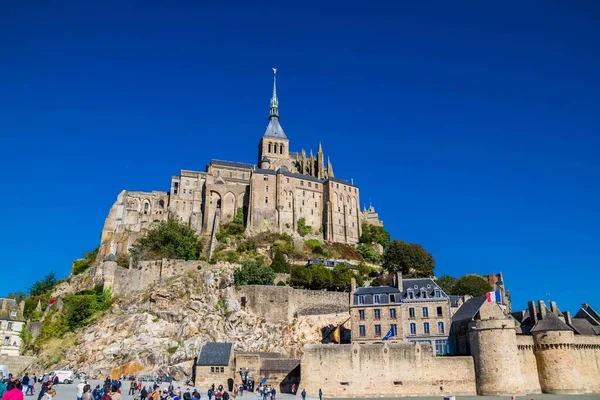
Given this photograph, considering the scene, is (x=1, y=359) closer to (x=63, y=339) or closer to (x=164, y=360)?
(x=63, y=339)

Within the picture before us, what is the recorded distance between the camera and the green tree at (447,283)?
2537 inches

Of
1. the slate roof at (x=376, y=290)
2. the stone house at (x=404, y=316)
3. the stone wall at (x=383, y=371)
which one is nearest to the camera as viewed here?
the stone wall at (x=383, y=371)

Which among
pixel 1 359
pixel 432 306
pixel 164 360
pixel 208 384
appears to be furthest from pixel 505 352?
pixel 1 359

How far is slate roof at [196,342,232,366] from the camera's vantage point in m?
45.5

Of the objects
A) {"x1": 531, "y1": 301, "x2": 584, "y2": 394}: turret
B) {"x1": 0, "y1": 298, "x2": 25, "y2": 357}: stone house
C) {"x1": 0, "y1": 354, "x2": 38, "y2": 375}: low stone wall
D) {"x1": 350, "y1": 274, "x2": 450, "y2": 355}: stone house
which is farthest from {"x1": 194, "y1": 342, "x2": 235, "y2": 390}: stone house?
{"x1": 531, "y1": 301, "x2": 584, "y2": 394}: turret

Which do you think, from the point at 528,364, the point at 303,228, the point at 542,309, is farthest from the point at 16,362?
the point at 542,309

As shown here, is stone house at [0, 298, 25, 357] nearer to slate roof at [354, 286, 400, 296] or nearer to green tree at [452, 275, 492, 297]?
slate roof at [354, 286, 400, 296]

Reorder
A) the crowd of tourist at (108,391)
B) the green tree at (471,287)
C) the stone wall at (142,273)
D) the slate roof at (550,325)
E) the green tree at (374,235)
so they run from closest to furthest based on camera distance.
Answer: the crowd of tourist at (108,391) → the slate roof at (550,325) → the stone wall at (142,273) → the green tree at (471,287) → the green tree at (374,235)

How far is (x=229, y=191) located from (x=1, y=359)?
146 ft

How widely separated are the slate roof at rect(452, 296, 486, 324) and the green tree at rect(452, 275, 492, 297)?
14.6 metres

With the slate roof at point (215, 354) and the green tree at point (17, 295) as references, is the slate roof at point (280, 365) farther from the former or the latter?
the green tree at point (17, 295)

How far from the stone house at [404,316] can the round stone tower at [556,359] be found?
800 centimetres

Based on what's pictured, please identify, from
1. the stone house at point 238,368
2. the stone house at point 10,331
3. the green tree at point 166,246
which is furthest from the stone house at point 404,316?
the stone house at point 10,331

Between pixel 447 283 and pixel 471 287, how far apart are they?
2849 mm
